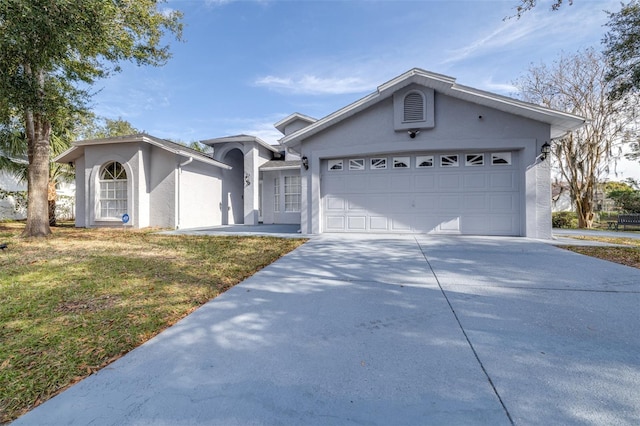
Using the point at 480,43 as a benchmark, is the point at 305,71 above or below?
above

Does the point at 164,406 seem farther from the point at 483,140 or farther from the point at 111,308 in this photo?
the point at 483,140

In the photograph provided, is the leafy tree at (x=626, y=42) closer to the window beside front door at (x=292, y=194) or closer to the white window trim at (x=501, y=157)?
the white window trim at (x=501, y=157)

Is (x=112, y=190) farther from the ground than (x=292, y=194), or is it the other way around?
(x=112, y=190)

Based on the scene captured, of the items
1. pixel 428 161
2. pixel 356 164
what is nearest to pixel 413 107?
pixel 428 161

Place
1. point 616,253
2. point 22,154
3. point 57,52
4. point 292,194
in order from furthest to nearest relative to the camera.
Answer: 1. point 292,194
2. point 22,154
3. point 57,52
4. point 616,253

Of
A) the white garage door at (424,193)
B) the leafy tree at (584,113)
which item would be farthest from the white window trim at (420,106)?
the leafy tree at (584,113)

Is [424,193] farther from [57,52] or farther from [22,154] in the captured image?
[22,154]

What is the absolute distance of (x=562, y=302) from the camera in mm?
3410

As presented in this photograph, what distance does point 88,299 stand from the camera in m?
3.63

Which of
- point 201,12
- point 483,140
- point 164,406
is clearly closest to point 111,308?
point 164,406

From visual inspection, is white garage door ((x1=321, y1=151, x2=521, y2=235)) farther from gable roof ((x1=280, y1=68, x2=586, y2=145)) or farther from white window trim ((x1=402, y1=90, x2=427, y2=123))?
gable roof ((x1=280, y1=68, x2=586, y2=145))

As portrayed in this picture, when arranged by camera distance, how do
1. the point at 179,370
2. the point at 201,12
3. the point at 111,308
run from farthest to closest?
the point at 201,12, the point at 111,308, the point at 179,370

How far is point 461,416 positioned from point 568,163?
20.1 m

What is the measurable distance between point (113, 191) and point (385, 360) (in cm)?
1462
